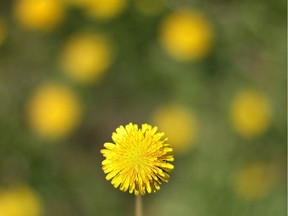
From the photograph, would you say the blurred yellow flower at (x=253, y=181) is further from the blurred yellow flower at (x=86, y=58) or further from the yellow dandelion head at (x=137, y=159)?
the yellow dandelion head at (x=137, y=159)

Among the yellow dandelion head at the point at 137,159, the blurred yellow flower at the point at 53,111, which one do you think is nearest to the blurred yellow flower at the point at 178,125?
the blurred yellow flower at the point at 53,111

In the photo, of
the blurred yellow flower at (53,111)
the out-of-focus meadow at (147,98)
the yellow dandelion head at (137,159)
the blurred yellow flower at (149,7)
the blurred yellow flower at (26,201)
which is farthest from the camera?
the blurred yellow flower at (149,7)

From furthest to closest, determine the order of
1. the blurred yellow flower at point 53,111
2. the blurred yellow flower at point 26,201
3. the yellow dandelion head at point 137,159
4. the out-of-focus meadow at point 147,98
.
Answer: the blurred yellow flower at point 53,111 → the out-of-focus meadow at point 147,98 → the blurred yellow flower at point 26,201 → the yellow dandelion head at point 137,159

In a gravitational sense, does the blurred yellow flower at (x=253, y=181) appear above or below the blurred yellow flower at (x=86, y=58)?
below

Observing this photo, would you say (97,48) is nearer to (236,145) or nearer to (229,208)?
(236,145)

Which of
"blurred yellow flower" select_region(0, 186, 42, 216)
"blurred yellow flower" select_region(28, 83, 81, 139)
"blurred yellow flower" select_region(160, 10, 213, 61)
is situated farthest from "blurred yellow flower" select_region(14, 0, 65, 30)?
"blurred yellow flower" select_region(0, 186, 42, 216)

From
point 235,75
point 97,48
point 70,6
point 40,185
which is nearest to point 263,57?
point 235,75
